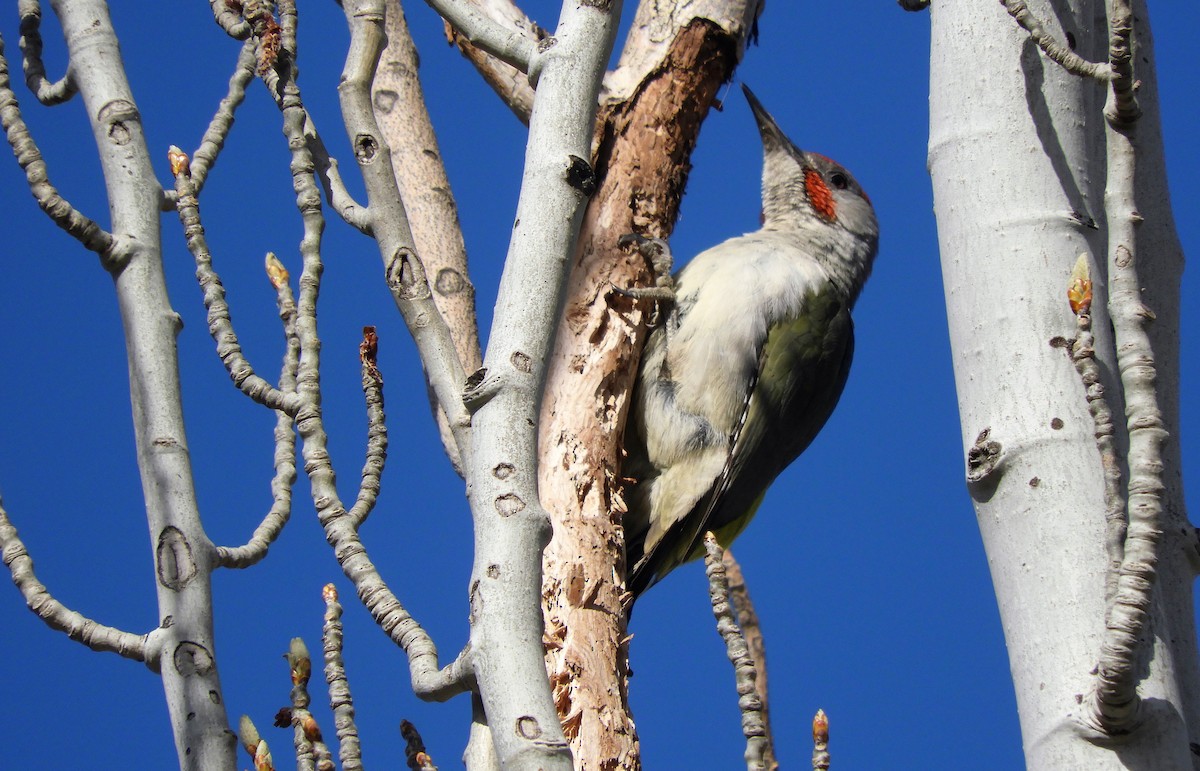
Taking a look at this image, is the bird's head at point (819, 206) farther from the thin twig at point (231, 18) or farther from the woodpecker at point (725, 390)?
the thin twig at point (231, 18)

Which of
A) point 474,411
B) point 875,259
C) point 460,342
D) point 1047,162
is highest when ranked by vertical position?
point 875,259

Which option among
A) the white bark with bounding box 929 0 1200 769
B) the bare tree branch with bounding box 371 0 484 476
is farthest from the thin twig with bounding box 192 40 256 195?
the white bark with bounding box 929 0 1200 769

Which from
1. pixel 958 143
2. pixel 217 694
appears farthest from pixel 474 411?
pixel 958 143

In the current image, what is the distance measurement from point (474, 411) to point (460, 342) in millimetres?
1625

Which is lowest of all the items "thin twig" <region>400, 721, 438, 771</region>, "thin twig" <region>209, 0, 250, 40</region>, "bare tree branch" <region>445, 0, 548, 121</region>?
"thin twig" <region>400, 721, 438, 771</region>

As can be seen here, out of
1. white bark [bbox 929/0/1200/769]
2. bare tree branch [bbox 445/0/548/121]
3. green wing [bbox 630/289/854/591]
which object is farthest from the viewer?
green wing [bbox 630/289/854/591]

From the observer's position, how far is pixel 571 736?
8.38 ft

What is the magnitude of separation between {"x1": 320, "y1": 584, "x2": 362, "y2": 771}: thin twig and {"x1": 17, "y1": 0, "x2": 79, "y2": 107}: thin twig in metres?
1.55

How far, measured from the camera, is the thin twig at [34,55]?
2865 mm

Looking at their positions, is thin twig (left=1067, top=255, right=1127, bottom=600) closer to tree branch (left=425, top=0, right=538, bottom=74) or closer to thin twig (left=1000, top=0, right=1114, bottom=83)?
thin twig (left=1000, top=0, right=1114, bottom=83)

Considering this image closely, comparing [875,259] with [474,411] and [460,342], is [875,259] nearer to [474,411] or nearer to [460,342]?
[460,342]

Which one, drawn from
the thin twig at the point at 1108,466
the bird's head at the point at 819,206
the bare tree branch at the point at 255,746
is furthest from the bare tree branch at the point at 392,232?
the bird's head at the point at 819,206

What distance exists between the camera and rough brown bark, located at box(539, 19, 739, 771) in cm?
264

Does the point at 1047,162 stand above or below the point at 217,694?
above
